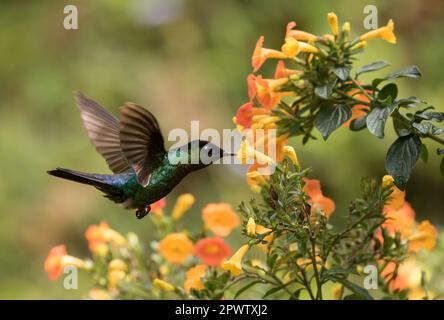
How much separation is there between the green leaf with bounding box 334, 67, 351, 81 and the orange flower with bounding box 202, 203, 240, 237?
1.52 feet

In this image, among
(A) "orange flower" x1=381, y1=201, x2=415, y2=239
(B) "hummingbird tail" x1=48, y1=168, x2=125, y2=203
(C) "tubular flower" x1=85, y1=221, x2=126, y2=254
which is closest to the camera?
(B) "hummingbird tail" x1=48, y1=168, x2=125, y2=203

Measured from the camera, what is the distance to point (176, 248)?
1.62 metres

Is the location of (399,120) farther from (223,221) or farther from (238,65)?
(238,65)

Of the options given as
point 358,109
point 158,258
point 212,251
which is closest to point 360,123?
point 358,109

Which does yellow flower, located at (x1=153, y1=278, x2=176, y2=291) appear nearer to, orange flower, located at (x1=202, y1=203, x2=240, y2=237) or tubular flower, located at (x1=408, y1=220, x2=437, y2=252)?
orange flower, located at (x1=202, y1=203, x2=240, y2=237)

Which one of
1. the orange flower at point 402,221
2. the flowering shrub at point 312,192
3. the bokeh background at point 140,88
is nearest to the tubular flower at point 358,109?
the flowering shrub at point 312,192

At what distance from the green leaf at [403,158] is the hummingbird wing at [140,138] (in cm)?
40

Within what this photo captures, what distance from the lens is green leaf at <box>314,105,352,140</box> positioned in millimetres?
1245

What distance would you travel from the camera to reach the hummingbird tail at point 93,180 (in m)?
1.04

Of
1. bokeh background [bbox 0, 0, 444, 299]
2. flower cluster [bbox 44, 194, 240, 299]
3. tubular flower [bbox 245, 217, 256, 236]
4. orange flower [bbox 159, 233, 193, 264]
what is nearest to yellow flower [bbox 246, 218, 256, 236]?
tubular flower [bbox 245, 217, 256, 236]

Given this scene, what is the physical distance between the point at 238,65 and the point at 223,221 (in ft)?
9.22

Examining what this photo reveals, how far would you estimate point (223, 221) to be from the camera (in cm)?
164

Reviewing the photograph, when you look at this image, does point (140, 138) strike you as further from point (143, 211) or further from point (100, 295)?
point (100, 295)

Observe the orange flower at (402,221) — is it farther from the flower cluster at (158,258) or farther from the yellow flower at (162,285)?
the yellow flower at (162,285)
